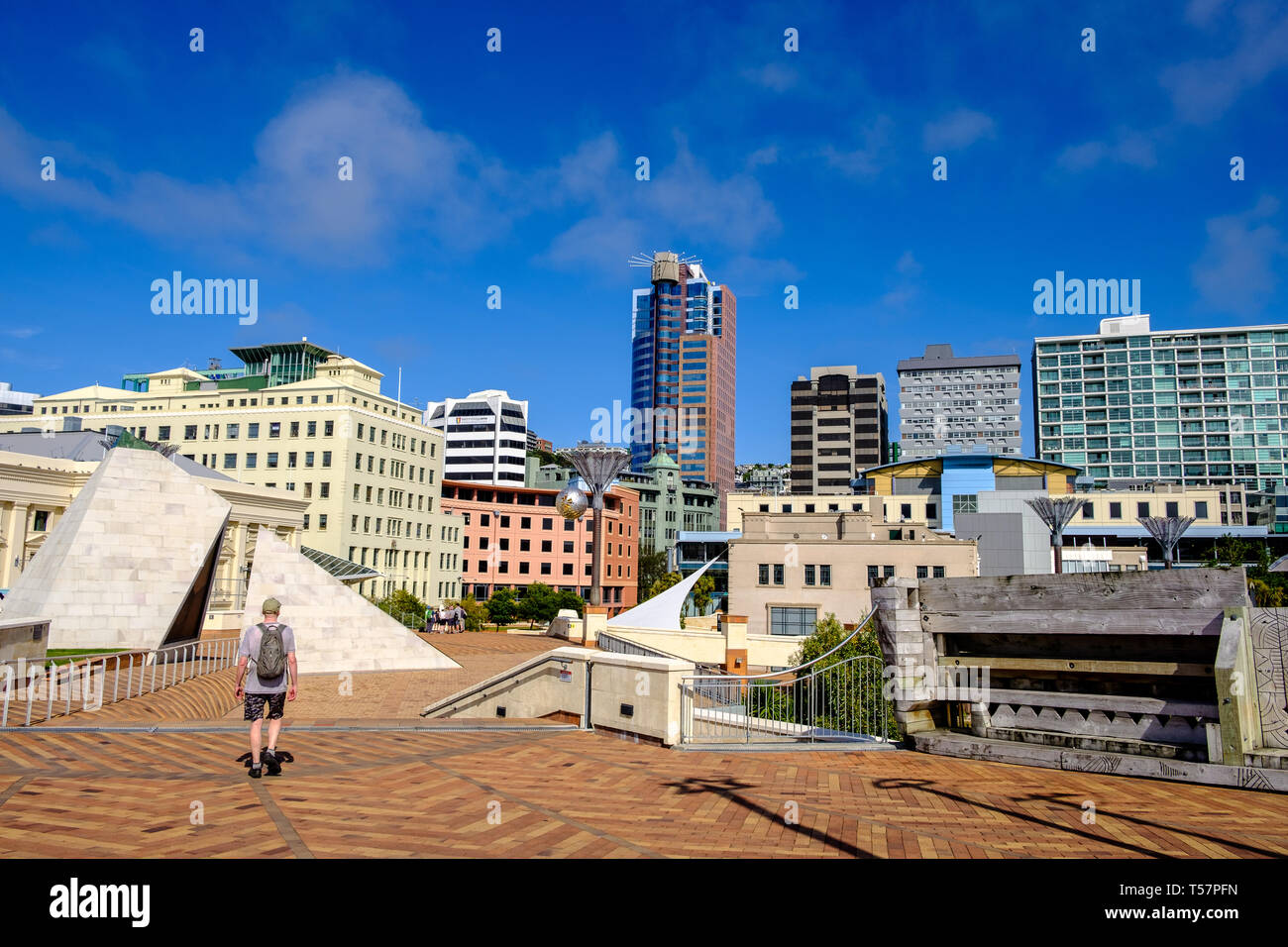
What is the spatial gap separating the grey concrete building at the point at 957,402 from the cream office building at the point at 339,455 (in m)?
94.8

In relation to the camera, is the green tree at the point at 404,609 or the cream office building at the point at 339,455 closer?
the green tree at the point at 404,609

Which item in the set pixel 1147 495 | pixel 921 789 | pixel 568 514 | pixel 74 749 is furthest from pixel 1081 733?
pixel 1147 495

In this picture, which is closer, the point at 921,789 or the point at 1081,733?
the point at 921,789

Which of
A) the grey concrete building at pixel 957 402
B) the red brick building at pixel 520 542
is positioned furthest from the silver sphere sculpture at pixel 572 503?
the grey concrete building at pixel 957 402

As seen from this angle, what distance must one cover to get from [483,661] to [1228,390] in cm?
14329

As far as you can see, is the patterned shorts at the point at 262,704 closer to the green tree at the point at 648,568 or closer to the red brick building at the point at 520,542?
the red brick building at the point at 520,542

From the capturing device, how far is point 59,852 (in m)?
5.03

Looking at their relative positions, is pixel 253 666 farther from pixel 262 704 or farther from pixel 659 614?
pixel 659 614

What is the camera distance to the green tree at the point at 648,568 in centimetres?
10930

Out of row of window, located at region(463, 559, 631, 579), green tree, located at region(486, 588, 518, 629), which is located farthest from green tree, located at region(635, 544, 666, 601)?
green tree, located at region(486, 588, 518, 629)

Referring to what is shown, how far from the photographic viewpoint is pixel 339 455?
227ft

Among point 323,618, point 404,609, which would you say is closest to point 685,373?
point 404,609

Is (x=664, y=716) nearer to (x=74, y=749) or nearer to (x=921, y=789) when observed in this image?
(x=921, y=789)

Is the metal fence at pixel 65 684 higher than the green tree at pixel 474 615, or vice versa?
the metal fence at pixel 65 684
